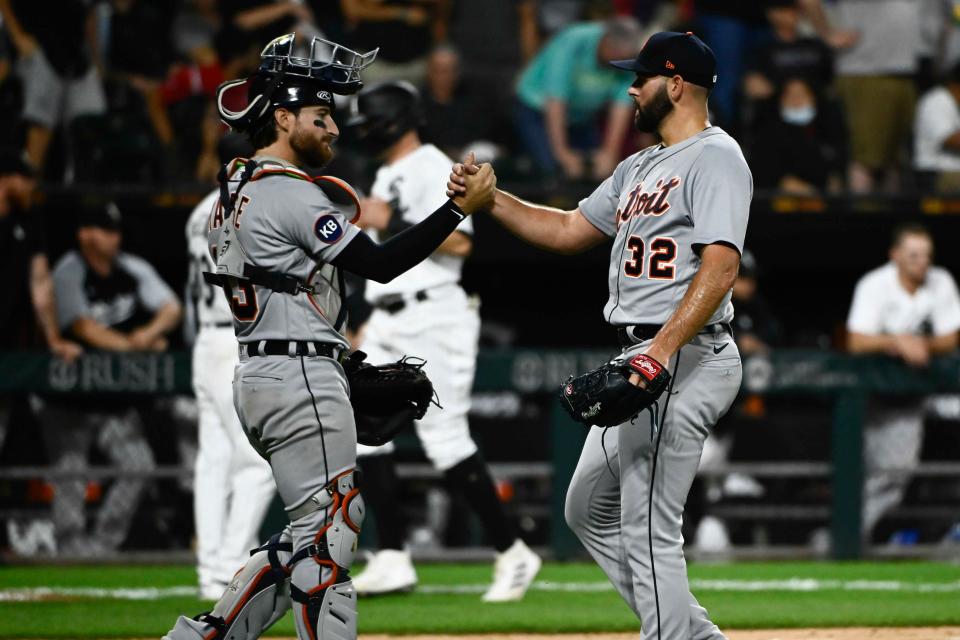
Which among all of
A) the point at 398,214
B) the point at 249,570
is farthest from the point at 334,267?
the point at 398,214

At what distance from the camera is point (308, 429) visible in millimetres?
4078

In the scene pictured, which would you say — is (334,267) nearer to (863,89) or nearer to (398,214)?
(398,214)

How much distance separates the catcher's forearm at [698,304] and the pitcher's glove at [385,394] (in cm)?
75

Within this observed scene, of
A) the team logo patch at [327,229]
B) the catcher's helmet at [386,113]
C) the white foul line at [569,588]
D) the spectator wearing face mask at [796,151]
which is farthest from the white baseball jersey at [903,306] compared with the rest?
the team logo patch at [327,229]

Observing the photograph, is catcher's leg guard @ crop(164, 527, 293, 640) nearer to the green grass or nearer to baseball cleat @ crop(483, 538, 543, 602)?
the green grass

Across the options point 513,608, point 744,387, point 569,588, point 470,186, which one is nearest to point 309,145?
point 470,186

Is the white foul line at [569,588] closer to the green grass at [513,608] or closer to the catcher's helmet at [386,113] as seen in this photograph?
the green grass at [513,608]

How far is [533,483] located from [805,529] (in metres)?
1.52

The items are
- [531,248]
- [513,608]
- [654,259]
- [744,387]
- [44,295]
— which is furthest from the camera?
[531,248]

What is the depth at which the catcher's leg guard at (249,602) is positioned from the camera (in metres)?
4.20

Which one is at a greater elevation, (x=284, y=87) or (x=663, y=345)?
(x=284, y=87)

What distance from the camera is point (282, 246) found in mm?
4055

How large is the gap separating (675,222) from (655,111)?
1.21ft

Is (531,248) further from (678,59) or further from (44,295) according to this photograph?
(678,59)
